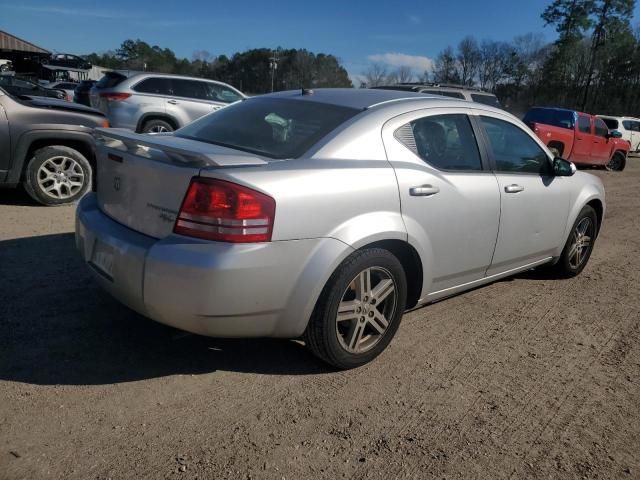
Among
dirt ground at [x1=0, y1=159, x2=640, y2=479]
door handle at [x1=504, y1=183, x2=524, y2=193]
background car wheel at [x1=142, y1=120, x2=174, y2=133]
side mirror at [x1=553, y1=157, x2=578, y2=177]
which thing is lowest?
dirt ground at [x1=0, y1=159, x2=640, y2=479]

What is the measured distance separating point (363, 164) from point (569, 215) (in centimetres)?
258

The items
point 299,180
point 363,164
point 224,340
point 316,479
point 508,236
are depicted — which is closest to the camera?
point 316,479

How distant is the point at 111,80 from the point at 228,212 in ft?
31.0

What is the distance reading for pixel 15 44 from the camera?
1748 inches

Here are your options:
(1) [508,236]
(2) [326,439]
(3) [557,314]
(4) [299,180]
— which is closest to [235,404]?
(2) [326,439]

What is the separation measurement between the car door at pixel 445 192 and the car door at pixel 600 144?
14.7m

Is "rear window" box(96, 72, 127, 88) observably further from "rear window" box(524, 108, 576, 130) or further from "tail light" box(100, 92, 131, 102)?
"rear window" box(524, 108, 576, 130)

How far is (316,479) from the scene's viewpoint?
7.45 feet

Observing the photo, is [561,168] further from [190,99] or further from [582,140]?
[582,140]

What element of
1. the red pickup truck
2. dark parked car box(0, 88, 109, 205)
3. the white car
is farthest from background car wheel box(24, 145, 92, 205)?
the white car

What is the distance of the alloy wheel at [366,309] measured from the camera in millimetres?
3047

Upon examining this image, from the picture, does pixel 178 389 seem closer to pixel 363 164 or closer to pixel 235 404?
pixel 235 404

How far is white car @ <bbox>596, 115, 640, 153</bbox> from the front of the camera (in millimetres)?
22406

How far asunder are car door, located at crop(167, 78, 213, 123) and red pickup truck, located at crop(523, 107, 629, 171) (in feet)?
28.3
